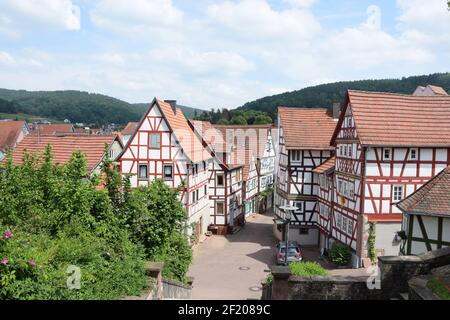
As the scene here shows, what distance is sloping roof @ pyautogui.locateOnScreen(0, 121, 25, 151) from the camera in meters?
63.7

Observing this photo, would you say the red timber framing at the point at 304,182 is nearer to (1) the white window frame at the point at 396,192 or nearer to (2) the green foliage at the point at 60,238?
(1) the white window frame at the point at 396,192

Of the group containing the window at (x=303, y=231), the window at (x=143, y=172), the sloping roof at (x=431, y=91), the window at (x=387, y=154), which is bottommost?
the window at (x=303, y=231)

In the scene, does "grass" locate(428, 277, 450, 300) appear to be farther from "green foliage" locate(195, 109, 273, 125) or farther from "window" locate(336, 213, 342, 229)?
"green foliage" locate(195, 109, 273, 125)

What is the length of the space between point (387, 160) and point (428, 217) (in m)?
7.20

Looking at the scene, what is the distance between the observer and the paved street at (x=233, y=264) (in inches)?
858

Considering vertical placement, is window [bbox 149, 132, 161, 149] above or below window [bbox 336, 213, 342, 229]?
above

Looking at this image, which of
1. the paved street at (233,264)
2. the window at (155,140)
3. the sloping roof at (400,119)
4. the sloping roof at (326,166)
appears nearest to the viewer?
the paved street at (233,264)

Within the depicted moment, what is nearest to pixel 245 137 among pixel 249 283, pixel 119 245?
pixel 249 283

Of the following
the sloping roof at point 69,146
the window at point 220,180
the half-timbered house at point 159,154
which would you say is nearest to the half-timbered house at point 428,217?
the half-timbered house at point 159,154

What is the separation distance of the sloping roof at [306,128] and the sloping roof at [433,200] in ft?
46.3

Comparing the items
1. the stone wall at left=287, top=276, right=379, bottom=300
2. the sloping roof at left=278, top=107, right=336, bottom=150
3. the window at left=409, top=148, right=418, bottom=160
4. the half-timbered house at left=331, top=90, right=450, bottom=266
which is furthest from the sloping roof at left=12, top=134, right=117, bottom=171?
the stone wall at left=287, top=276, right=379, bottom=300

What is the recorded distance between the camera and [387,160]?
76.5 ft

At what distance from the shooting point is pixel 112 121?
642 feet

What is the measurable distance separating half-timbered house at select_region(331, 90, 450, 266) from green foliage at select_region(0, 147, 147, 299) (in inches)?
574
